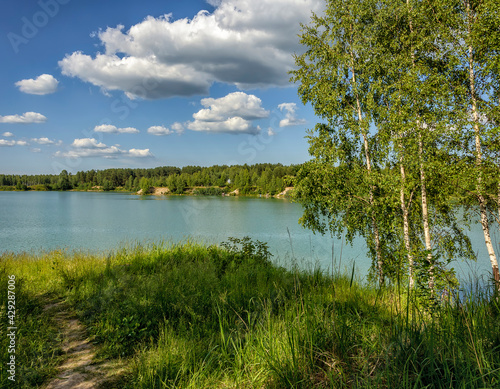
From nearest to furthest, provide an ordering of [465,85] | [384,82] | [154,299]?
1. [154,299]
2. [465,85]
3. [384,82]

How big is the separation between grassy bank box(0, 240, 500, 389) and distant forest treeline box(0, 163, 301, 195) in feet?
265

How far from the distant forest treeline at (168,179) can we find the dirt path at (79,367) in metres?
82.3

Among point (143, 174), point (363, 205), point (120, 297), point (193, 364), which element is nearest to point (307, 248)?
point (363, 205)

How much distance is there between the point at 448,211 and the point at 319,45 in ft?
30.1

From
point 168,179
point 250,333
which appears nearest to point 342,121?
point 250,333

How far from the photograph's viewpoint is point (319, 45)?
13195 millimetres

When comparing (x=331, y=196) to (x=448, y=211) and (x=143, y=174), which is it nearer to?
(x=448, y=211)

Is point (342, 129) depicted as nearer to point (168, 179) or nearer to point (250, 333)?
point (250, 333)

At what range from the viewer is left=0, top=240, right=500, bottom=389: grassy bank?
7.36 ft

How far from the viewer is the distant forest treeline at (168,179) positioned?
10544 cm

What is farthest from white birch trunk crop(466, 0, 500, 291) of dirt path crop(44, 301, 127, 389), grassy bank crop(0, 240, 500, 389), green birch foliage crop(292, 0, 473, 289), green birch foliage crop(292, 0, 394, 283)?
dirt path crop(44, 301, 127, 389)

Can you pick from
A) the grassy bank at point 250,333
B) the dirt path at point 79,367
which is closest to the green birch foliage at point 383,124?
the grassy bank at point 250,333

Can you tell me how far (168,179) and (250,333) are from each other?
400ft

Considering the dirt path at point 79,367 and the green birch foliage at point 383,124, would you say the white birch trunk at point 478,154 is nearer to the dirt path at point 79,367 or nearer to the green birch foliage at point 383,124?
the green birch foliage at point 383,124
